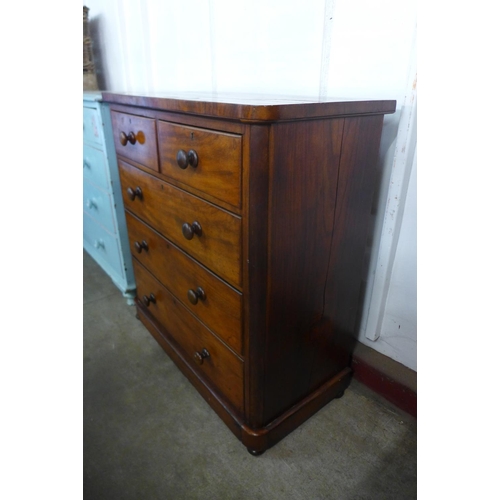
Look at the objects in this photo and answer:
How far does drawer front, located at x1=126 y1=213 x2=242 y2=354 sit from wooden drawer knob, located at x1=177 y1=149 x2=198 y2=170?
28 centimetres

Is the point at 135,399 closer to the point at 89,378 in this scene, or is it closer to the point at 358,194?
the point at 89,378

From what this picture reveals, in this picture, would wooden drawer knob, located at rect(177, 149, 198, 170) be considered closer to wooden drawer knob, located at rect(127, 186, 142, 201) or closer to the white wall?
wooden drawer knob, located at rect(127, 186, 142, 201)

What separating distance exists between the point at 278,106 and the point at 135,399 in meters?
1.06

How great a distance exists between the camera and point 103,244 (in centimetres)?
187

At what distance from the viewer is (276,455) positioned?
3.41 ft

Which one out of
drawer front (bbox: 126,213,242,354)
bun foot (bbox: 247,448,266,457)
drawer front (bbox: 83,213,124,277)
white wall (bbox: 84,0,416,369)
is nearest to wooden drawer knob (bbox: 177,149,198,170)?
drawer front (bbox: 126,213,242,354)

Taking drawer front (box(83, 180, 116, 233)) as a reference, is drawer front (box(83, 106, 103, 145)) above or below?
above

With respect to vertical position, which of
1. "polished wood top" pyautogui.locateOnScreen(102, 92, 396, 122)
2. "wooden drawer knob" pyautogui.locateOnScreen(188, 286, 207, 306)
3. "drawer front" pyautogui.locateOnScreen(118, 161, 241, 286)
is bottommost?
"wooden drawer knob" pyautogui.locateOnScreen(188, 286, 207, 306)

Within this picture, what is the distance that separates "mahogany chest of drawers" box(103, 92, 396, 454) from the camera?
742mm

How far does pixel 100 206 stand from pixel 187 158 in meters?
1.04

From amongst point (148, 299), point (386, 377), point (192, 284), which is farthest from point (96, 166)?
point (386, 377)

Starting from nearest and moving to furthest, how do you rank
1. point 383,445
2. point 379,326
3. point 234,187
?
point 234,187 < point 383,445 < point 379,326
